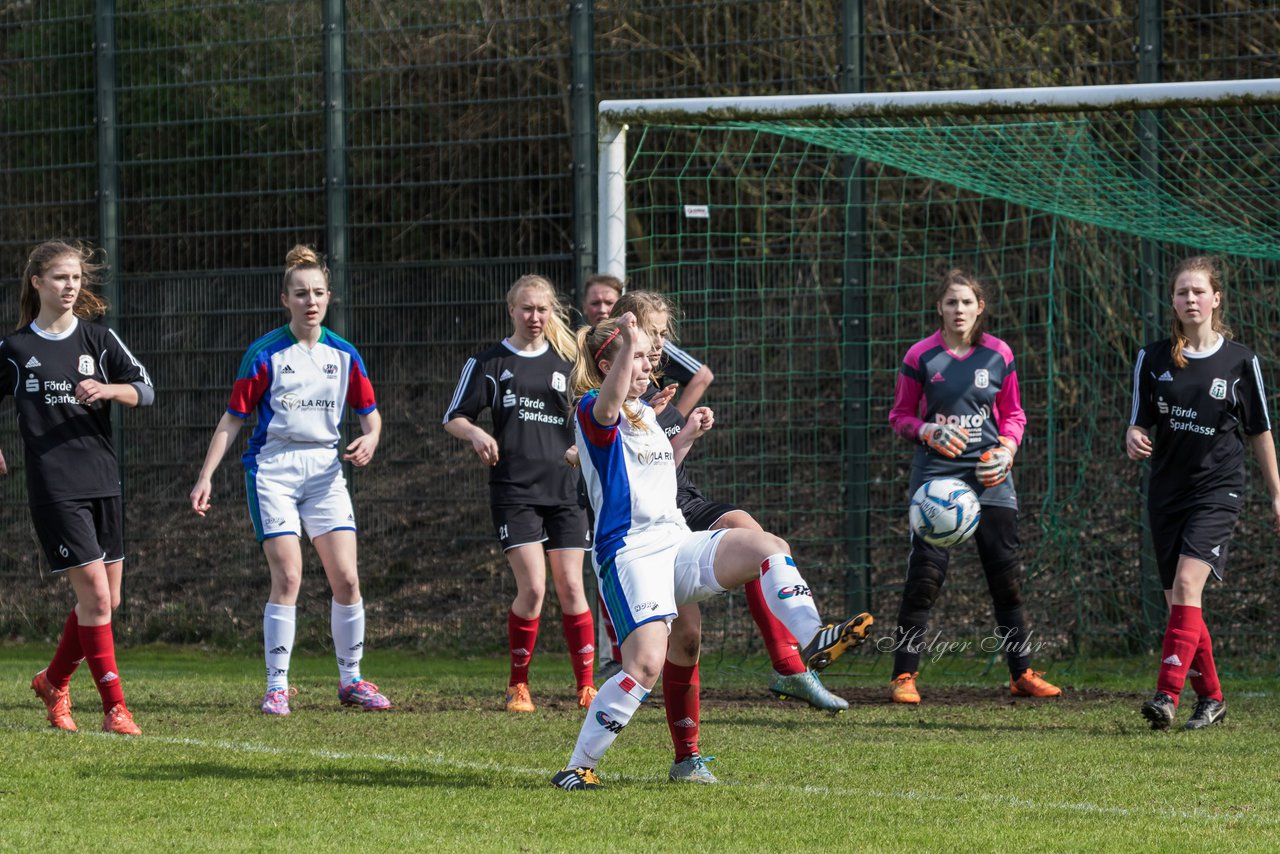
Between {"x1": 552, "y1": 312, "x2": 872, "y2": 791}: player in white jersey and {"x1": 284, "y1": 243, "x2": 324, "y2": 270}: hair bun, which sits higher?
{"x1": 284, "y1": 243, "x2": 324, "y2": 270}: hair bun

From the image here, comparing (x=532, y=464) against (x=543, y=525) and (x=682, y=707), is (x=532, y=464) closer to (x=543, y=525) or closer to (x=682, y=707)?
(x=543, y=525)

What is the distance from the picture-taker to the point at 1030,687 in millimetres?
7988

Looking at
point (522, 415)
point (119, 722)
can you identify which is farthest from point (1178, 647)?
point (119, 722)

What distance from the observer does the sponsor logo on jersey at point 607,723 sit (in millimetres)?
5113

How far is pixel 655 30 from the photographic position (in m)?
11.2

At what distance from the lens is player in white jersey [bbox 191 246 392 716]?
757 cm

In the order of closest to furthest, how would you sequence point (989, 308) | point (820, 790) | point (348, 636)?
point (820, 790) < point (348, 636) < point (989, 308)

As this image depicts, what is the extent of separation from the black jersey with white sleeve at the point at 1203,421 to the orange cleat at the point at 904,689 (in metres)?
1.55

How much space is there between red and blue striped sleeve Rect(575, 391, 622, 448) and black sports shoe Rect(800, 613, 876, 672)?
3.09ft

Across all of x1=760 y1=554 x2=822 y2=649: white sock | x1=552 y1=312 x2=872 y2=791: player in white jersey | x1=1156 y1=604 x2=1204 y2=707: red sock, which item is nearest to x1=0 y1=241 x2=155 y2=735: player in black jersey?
x1=552 y1=312 x2=872 y2=791: player in white jersey

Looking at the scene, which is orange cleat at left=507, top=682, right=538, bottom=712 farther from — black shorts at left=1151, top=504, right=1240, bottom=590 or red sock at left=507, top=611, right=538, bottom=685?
black shorts at left=1151, top=504, right=1240, bottom=590

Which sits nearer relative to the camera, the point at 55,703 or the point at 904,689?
the point at 55,703

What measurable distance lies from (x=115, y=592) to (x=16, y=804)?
234cm

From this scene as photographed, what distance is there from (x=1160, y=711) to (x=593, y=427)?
2.95 metres
